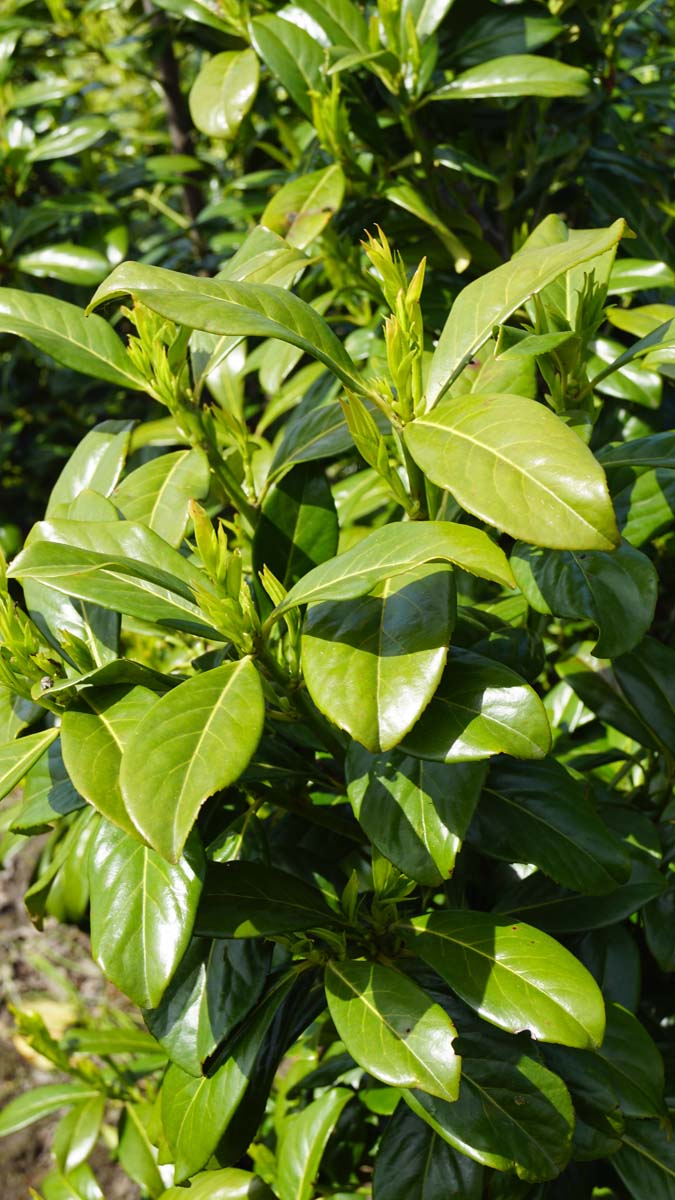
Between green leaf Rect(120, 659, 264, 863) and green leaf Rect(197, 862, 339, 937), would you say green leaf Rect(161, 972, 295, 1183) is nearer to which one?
green leaf Rect(197, 862, 339, 937)

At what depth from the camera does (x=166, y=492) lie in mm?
1286

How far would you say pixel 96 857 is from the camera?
101 centimetres

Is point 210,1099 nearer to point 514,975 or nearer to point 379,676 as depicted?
point 514,975

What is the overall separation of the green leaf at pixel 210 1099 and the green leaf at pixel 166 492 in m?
0.52

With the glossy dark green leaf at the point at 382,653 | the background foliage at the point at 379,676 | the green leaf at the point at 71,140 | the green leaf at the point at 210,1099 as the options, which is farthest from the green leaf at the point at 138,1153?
the green leaf at the point at 71,140

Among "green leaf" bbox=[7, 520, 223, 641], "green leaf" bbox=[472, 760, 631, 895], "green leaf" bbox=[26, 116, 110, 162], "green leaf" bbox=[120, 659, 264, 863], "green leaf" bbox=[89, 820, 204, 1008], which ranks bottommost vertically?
"green leaf" bbox=[472, 760, 631, 895]

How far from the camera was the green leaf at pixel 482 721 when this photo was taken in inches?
36.3

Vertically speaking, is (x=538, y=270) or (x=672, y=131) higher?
(x=538, y=270)

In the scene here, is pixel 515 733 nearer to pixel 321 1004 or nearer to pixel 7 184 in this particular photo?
pixel 321 1004

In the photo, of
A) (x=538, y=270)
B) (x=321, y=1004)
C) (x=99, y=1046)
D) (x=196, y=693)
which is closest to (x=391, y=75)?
(x=538, y=270)

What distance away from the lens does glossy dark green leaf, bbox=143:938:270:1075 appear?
42.4 inches

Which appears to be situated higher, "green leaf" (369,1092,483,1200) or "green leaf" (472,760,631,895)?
"green leaf" (472,760,631,895)

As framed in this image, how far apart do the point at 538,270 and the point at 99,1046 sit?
1.69 meters

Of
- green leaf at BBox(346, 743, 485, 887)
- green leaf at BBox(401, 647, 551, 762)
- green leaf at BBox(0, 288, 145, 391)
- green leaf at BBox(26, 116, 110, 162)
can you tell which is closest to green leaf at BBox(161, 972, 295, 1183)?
green leaf at BBox(346, 743, 485, 887)
